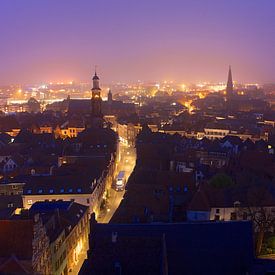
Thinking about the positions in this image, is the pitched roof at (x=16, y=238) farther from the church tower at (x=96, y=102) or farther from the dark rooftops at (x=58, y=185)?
the church tower at (x=96, y=102)

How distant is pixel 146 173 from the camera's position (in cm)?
4875

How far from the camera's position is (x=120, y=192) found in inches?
2263

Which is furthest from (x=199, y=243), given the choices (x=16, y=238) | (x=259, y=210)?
(x=259, y=210)

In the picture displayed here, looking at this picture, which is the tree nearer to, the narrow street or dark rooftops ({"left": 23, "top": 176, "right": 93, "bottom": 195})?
the narrow street

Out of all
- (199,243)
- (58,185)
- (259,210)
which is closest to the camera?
(199,243)

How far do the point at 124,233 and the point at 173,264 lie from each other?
365 cm

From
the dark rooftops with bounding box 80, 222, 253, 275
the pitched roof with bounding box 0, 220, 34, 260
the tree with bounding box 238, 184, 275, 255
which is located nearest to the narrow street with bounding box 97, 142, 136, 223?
the tree with bounding box 238, 184, 275, 255

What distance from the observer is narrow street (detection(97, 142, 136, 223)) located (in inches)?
1907

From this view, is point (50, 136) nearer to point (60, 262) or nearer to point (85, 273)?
point (60, 262)

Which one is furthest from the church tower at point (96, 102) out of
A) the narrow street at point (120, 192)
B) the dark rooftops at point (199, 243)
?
the dark rooftops at point (199, 243)

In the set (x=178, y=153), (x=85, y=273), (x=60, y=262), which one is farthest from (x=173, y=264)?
(x=178, y=153)

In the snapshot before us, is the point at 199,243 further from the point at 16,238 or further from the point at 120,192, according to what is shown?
the point at 120,192

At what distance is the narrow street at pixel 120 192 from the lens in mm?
48438

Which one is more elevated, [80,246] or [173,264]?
[173,264]
